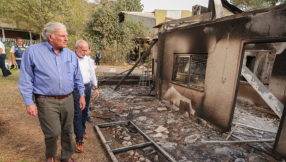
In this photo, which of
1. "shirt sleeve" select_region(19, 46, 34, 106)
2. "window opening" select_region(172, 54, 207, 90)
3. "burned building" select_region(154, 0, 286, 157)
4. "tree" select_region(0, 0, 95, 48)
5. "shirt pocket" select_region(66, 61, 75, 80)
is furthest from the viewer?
"tree" select_region(0, 0, 95, 48)

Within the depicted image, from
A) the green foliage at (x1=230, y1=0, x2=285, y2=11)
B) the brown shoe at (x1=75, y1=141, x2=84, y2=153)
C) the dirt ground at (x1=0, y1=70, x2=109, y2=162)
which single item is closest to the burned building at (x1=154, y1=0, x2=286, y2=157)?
the dirt ground at (x1=0, y1=70, x2=109, y2=162)

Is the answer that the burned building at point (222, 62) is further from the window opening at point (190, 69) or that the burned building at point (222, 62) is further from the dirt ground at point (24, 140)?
the dirt ground at point (24, 140)

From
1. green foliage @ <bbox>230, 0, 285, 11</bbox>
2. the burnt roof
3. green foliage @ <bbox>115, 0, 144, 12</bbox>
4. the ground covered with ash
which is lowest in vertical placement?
the ground covered with ash

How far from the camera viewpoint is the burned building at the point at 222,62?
10.8ft

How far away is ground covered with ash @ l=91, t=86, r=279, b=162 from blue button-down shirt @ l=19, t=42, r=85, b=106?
200cm

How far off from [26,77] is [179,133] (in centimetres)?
387

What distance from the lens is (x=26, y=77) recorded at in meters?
1.86

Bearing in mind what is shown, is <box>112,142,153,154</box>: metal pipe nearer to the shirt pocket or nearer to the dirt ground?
the dirt ground

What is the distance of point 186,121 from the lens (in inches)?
198

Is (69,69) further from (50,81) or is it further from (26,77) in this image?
(26,77)

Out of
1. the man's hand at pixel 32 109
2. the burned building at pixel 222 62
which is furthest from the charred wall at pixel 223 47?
the man's hand at pixel 32 109

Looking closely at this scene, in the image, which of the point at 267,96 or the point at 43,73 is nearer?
the point at 43,73

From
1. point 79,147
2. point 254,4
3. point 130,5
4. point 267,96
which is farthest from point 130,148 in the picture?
point 130,5

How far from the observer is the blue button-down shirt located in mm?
1860
